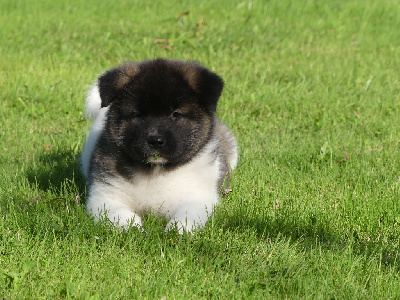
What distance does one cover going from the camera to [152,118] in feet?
13.6

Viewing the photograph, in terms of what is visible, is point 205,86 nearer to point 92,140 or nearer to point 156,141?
point 156,141

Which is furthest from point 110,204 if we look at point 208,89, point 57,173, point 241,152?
point 241,152

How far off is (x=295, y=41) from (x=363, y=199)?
568 cm

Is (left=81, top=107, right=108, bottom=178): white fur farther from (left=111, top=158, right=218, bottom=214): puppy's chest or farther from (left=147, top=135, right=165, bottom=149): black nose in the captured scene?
(left=147, top=135, right=165, bottom=149): black nose

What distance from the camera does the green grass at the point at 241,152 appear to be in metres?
3.36

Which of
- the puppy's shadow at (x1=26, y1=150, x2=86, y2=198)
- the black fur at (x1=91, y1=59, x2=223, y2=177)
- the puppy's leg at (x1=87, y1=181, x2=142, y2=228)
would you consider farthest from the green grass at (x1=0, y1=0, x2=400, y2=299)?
the black fur at (x1=91, y1=59, x2=223, y2=177)

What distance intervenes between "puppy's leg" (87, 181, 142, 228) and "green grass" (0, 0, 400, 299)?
0.13 metres

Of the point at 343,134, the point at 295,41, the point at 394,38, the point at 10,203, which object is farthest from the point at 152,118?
the point at 394,38

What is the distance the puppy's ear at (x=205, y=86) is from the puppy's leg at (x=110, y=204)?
0.87m

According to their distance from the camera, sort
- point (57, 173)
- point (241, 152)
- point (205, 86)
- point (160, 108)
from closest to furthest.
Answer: point (160, 108) < point (205, 86) < point (57, 173) < point (241, 152)

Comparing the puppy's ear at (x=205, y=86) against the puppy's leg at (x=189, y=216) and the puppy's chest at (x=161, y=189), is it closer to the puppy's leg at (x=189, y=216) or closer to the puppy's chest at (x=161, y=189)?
the puppy's chest at (x=161, y=189)

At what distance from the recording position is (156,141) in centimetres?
403

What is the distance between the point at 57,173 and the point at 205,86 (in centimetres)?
168

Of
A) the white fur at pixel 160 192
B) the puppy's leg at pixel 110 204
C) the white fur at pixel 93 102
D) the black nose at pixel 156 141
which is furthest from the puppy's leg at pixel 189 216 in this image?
the white fur at pixel 93 102
